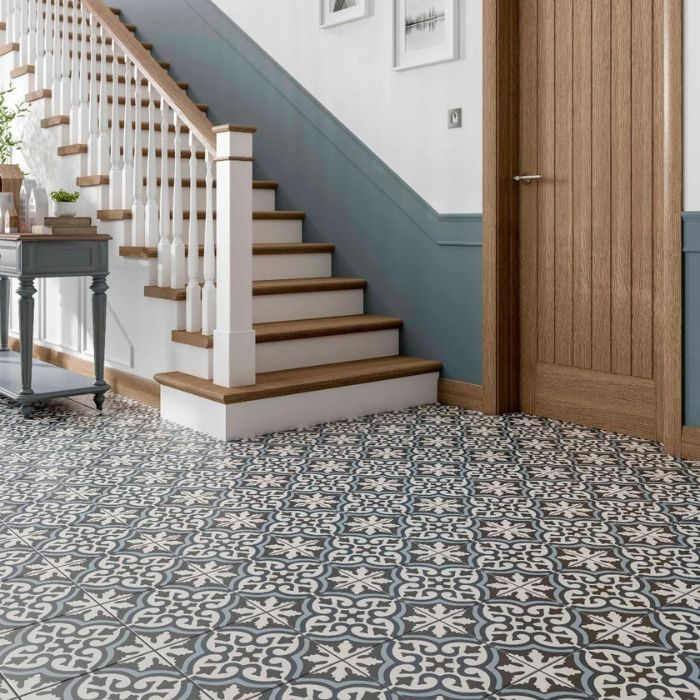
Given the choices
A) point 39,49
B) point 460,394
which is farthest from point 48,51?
point 460,394

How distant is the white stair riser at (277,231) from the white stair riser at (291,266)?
262 mm

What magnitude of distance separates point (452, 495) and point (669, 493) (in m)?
0.71

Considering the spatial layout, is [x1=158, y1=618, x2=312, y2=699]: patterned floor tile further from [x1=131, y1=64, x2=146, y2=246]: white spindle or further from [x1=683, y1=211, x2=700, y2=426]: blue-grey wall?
[x1=131, y1=64, x2=146, y2=246]: white spindle

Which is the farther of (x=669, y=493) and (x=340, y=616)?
(x=669, y=493)

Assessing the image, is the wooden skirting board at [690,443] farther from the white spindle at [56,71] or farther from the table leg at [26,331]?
the white spindle at [56,71]

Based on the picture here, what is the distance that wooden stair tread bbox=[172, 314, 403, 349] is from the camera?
3986 mm

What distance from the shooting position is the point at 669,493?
9.57ft

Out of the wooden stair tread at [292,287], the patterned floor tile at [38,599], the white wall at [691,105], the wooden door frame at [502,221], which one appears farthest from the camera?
the wooden stair tread at [292,287]

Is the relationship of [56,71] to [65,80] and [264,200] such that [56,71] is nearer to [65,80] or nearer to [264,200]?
[65,80]

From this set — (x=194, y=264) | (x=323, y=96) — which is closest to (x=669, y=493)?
(x=194, y=264)

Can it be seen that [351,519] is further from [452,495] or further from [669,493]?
[669,493]

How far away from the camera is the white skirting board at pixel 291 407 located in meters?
3.65

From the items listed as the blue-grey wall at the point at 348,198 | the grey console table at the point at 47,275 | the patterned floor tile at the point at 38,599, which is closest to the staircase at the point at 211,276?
the blue-grey wall at the point at 348,198

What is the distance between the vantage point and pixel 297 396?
12.5ft
